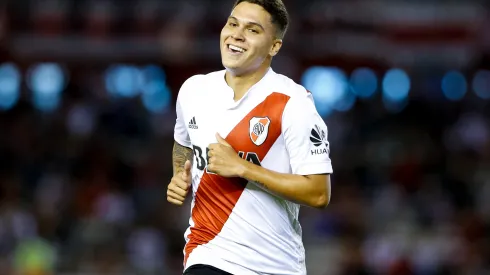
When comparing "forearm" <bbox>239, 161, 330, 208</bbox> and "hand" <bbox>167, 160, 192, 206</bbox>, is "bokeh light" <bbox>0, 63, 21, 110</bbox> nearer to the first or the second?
"hand" <bbox>167, 160, 192, 206</bbox>

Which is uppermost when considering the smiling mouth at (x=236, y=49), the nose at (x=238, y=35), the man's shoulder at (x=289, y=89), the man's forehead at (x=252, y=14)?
the man's forehead at (x=252, y=14)

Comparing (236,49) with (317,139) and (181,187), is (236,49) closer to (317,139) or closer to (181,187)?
(317,139)

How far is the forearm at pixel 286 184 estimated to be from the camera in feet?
15.3

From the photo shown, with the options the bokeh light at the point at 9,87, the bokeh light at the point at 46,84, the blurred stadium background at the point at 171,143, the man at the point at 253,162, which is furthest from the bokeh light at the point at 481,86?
the man at the point at 253,162

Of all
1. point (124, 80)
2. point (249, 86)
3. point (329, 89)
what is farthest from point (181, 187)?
point (124, 80)

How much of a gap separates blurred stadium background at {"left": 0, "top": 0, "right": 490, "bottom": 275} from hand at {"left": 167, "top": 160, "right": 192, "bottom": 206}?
789 cm

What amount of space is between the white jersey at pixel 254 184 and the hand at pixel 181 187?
80 millimetres

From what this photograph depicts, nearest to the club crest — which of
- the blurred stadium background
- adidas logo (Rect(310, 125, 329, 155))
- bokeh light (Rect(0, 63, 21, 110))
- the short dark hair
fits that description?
adidas logo (Rect(310, 125, 329, 155))

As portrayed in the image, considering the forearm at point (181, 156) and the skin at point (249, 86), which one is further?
the forearm at point (181, 156)

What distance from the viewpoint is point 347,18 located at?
49.7ft

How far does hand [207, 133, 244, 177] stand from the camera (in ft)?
15.2

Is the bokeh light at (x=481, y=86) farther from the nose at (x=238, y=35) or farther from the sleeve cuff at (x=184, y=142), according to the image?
the nose at (x=238, y=35)

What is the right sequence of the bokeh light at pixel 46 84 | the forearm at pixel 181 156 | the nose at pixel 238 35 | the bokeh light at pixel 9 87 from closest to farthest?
1. the nose at pixel 238 35
2. the forearm at pixel 181 156
3. the bokeh light at pixel 9 87
4. the bokeh light at pixel 46 84

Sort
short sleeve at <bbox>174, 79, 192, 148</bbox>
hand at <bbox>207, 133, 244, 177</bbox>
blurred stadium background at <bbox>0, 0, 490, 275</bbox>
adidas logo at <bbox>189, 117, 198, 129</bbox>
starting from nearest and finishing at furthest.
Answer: hand at <bbox>207, 133, 244, 177</bbox>
adidas logo at <bbox>189, 117, 198, 129</bbox>
short sleeve at <bbox>174, 79, 192, 148</bbox>
blurred stadium background at <bbox>0, 0, 490, 275</bbox>
